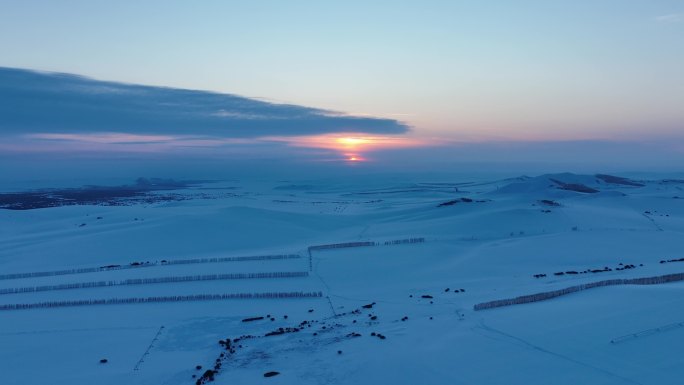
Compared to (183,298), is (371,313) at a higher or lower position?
higher

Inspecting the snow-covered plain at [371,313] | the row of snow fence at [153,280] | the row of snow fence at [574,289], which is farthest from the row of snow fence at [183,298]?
the row of snow fence at [574,289]

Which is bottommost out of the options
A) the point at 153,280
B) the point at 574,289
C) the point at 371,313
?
the point at 153,280

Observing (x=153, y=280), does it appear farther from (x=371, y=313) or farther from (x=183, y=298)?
(x=371, y=313)

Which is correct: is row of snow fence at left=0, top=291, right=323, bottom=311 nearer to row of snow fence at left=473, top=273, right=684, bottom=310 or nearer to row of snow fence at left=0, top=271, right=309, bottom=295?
row of snow fence at left=0, top=271, right=309, bottom=295

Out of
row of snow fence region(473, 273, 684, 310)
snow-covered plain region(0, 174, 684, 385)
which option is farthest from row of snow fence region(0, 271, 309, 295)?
row of snow fence region(473, 273, 684, 310)

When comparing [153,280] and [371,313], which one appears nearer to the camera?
[371,313]

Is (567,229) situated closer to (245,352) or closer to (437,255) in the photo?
(437,255)

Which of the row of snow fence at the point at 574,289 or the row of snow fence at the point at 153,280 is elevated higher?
the row of snow fence at the point at 574,289

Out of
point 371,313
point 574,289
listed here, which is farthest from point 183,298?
point 574,289

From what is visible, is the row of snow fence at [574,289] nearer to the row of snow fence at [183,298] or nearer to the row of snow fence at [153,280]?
the row of snow fence at [183,298]
